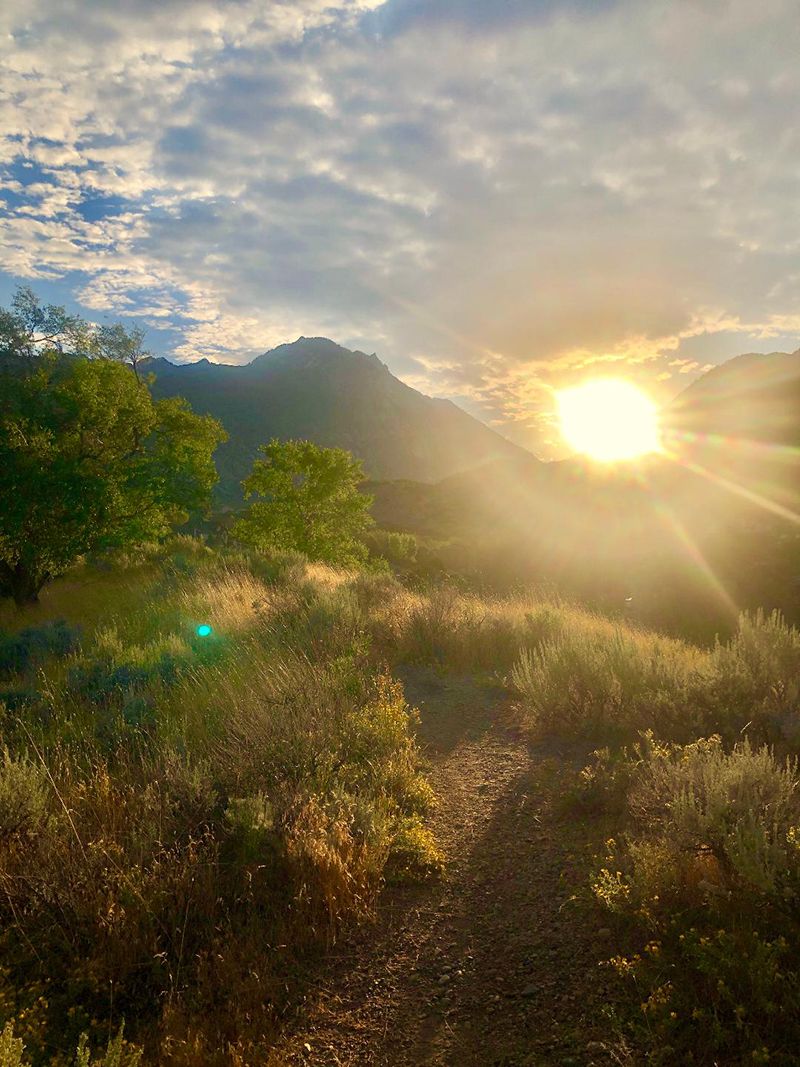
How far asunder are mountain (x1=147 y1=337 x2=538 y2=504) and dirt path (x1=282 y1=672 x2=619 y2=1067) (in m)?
119

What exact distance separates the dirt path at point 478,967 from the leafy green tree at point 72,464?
1506 centimetres

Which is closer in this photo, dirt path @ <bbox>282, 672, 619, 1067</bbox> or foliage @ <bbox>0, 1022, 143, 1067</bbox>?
foliage @ <bbox>0, 1022, 143, 1067</bbox>

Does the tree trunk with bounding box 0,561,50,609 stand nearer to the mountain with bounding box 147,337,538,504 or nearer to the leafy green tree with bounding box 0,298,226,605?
the leafy green tree with bounding box 0,298,226,605

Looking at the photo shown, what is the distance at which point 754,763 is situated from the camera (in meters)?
3.88

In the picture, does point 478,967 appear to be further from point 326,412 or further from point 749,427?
point 326,412

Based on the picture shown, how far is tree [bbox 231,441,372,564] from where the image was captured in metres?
22.5

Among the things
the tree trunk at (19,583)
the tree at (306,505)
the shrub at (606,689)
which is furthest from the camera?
the tree at (306,505)

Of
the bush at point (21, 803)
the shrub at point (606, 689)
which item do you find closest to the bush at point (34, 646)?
the bush at point (21, 803)

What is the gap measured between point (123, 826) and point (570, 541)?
4167cm

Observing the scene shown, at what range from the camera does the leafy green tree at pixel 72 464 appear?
50.6ft

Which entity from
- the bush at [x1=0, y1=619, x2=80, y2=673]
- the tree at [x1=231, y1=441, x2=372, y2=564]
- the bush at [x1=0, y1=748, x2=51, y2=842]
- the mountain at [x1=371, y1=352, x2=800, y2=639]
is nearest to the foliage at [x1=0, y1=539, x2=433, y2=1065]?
the bush at [x1=0, y1=748, x2=51, y2=842]

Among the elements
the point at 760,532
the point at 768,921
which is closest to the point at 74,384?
the point at 768,921

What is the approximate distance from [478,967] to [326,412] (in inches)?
6597

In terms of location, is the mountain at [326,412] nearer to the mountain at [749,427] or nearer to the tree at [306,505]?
the mountain at [749,427]
